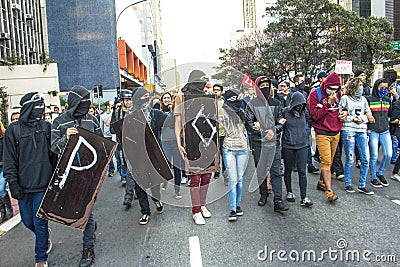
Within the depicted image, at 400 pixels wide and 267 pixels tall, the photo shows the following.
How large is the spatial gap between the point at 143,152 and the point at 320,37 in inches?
938

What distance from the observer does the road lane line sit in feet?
14.0

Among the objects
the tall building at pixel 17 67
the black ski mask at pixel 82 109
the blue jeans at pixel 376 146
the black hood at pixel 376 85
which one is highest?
the tall building at pixel 17 67

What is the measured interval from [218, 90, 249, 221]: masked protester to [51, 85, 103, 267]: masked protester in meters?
1.90

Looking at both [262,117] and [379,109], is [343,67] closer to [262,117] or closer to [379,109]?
[379,109]

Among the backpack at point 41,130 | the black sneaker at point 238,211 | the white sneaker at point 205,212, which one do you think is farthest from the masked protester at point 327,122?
the backpack at point 41,130

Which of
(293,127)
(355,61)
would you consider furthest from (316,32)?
(293,127)

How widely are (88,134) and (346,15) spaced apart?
82.4ft

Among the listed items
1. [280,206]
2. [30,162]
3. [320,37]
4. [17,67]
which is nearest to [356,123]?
[280,206]

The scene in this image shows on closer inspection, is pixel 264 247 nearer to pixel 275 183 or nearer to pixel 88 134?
pixel 275 183

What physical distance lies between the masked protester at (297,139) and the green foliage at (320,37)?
1939 cm

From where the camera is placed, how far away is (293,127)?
19.8 ft

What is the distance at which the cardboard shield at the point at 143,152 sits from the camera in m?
Result: 5.41

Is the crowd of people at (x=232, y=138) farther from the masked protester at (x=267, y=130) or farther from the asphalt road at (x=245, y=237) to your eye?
the asphalt road at (x=245, y=237)

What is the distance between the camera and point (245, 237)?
496 centimetres
